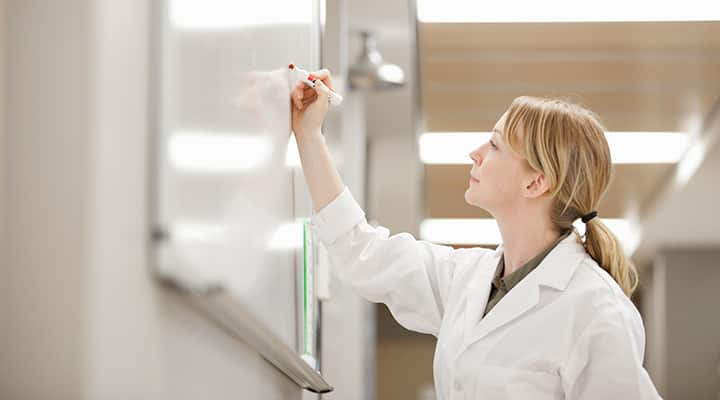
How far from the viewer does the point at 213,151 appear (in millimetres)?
935

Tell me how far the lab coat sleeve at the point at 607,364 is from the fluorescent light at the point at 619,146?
393cm

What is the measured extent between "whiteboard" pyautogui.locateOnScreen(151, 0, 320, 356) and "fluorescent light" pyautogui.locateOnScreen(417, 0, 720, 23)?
7.96 ft

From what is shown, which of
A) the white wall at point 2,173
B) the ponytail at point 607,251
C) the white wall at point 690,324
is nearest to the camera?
the white wall at point 2,173

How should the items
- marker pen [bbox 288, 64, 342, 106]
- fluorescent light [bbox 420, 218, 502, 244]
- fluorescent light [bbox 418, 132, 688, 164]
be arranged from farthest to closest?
1. fluorescent light [bbox 420, 218, 502, 244]
2. fluorescent light [bbox 418, 132, 688, 164]
3. marker pen [bbox 288, 64, 342, 106]

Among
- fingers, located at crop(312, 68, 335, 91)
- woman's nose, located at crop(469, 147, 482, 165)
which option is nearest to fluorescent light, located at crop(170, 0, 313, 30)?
fingers, located at crop(312, 68, 335, 91)

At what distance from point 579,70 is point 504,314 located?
3.13 meters

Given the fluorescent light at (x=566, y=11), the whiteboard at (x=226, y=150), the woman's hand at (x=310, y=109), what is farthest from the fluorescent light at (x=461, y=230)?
the whiteboard at (x=226, y=150)

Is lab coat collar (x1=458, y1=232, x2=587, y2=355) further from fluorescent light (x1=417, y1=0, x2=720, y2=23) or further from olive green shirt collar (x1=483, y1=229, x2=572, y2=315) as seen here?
fluorescent light (x1=417, y1=0, x2=720, y2=23)

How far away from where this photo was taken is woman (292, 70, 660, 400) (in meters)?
1.80

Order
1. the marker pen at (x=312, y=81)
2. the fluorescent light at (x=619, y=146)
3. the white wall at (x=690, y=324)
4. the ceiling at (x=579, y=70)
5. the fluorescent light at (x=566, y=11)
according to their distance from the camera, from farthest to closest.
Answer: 1. the white wall at (x=690, y=324)
2. the fluorescent light at (x=619, y=146)
3. the ceiling at (x=579, y=70)
4. the fluorescent light at (x=566, y=11)
5. the marker pen at (x=312, y=81)

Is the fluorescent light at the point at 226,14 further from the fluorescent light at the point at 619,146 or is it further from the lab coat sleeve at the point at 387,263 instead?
the fluorescent light at the point at 619,146

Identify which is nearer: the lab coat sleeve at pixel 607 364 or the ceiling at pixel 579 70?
the lab coat sleeve at pixel 607 364

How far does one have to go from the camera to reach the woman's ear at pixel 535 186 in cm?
197

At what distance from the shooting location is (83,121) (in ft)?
2.31
